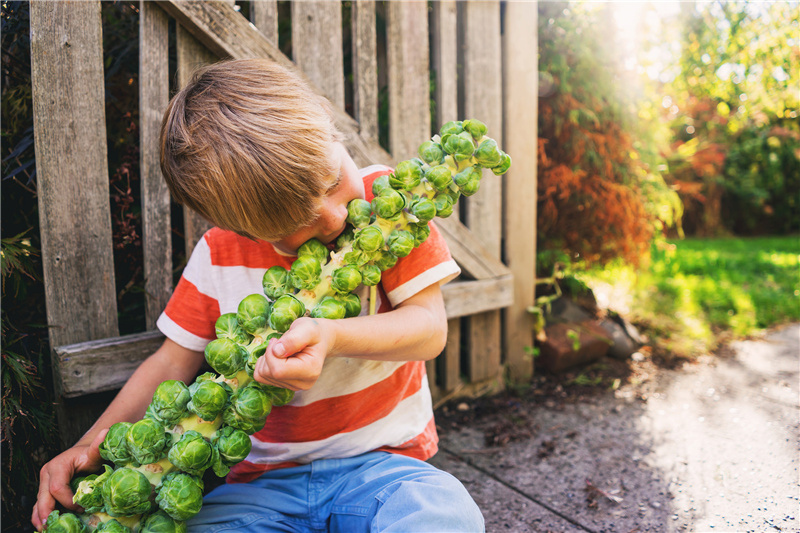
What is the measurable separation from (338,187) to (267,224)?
23cm

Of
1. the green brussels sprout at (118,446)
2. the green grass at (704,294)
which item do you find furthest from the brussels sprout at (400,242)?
the green grass at (704,294)

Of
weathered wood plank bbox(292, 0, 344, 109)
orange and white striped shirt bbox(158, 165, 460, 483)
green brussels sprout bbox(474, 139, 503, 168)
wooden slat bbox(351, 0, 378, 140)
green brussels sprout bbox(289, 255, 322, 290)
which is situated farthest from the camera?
wooden slat bbox(351, 0, 378, 140)

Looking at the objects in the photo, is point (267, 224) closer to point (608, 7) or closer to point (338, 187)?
point (338, 187)

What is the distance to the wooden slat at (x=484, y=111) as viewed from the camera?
9.09 feet

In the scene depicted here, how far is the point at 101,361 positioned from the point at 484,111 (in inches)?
85.3

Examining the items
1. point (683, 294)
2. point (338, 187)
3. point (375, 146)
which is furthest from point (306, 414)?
point (683, 294)

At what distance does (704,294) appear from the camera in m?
5.05

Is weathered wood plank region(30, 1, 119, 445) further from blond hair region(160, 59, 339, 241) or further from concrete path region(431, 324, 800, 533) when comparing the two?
concrete path region(431, 324, 800, 533)

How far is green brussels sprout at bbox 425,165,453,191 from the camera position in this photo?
4.70 feet

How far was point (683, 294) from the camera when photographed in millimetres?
5086

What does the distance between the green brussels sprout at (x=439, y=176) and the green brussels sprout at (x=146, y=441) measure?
93 cm

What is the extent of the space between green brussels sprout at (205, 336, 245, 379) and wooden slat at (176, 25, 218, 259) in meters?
0.92

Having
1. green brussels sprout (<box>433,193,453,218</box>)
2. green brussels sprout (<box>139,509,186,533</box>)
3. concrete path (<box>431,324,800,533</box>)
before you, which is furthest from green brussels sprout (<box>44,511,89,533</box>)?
concrete path (<box>431,324,800,533</box>)

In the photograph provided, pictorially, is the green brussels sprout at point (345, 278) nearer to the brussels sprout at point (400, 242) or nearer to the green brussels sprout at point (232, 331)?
the brussels sprout at point (400, 242)
